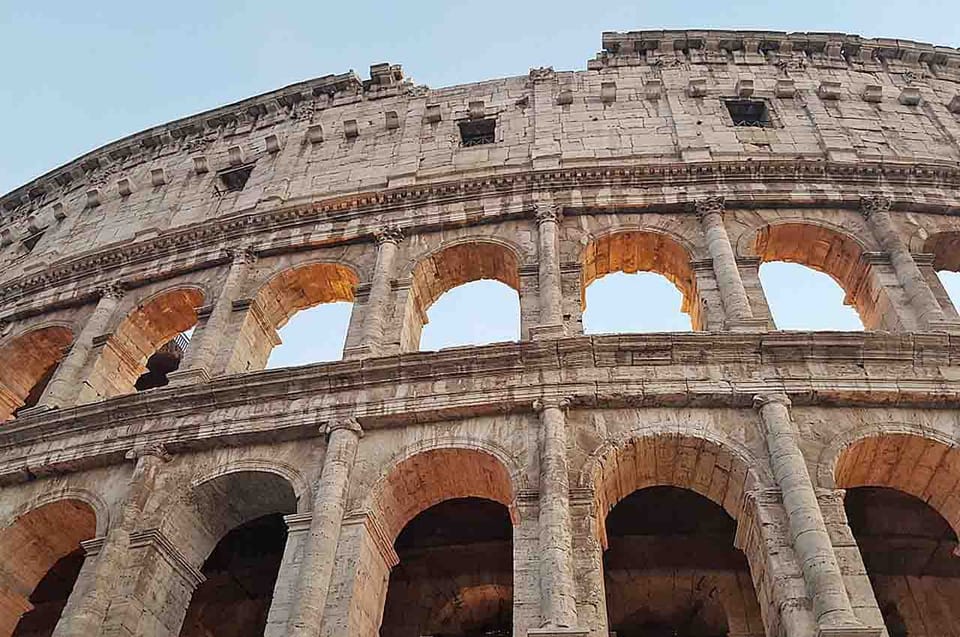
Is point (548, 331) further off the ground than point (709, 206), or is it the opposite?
point (709, 206)

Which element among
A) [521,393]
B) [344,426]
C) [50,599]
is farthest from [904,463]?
[50,599]

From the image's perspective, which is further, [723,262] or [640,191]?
[640,191]

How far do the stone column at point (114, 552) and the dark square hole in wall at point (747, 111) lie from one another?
40.6 ft

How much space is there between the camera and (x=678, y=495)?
1252 cm

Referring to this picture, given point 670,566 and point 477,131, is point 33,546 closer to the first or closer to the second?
point 670,566

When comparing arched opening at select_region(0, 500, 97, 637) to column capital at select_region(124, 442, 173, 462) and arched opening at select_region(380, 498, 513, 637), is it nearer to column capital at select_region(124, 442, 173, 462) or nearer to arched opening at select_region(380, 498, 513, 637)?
column capital at select_region(124, 442, 173, 462)

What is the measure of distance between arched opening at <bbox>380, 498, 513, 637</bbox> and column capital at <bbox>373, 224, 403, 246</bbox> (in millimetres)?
4313

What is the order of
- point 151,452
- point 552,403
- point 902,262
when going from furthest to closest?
1. point 902,262
2. point 151,452
3. point 552,403

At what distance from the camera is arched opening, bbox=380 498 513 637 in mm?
12375

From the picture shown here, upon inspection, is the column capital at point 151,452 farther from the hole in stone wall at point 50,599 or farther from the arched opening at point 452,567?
the arched opening at point 452,567

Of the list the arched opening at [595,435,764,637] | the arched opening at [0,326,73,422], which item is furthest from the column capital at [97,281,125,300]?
the arched opening at [595,435,764,637]

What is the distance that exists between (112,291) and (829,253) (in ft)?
38.5

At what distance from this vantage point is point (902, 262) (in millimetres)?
12891

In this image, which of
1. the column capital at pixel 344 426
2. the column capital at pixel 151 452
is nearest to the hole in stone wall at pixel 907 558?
the column capital at pixel 344 426
